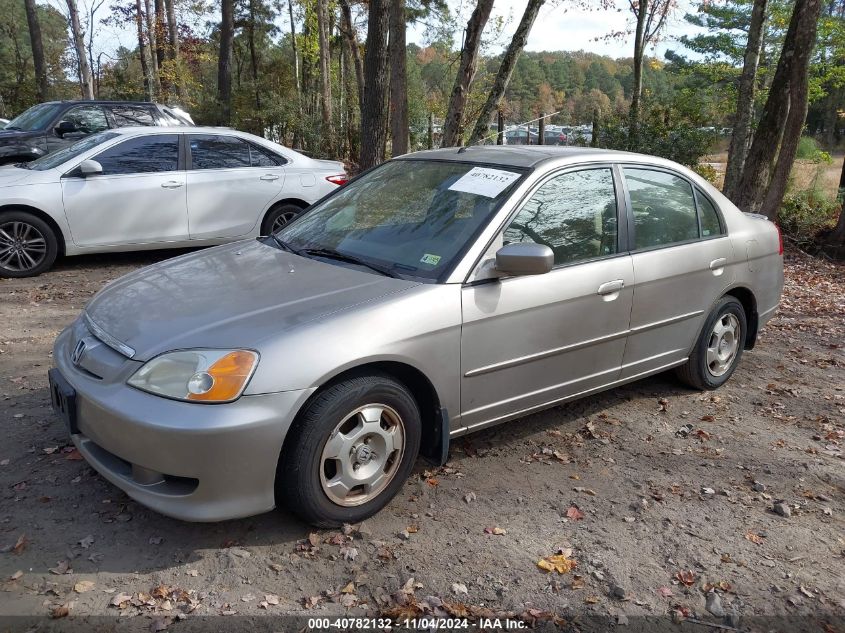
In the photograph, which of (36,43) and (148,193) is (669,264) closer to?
(148,193)

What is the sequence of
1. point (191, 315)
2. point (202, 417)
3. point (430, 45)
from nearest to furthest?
point (202, 417) → point (191, 315) → point (430, 45)

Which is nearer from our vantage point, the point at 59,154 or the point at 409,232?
the point at 409,232

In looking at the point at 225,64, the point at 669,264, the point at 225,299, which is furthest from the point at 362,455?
the point at 225,64

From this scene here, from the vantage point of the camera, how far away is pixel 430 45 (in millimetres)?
32219

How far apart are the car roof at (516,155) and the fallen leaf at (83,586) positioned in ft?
9.38

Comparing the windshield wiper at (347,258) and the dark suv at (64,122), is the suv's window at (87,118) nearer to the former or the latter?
the dark suv at (64,122)

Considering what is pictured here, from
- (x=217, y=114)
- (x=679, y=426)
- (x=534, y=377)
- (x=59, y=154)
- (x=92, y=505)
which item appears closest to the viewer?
(x=92, y=505)

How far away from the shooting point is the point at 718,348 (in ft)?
16.1

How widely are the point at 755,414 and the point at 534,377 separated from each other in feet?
6.49

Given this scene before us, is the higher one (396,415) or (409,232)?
(409,232)

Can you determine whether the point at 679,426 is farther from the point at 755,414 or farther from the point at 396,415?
the point at 396,415

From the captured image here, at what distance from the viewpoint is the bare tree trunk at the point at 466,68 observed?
10016 millimetres

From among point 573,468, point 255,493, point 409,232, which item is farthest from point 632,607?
point 409,232

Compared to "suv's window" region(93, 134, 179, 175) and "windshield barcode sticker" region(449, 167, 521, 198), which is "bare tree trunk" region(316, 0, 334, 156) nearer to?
"suv's window" region(93, 134, 179, 175)
